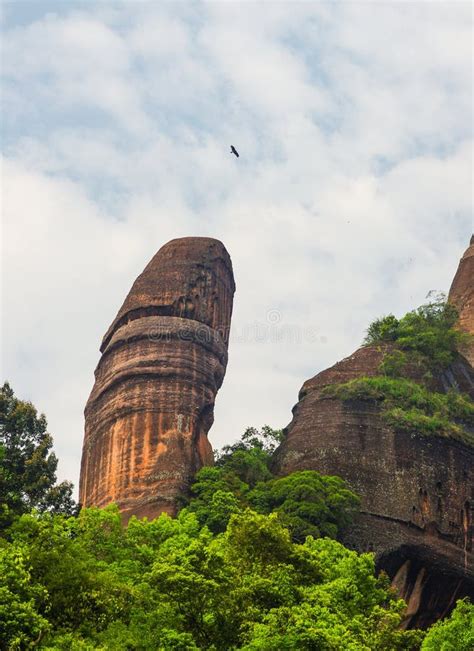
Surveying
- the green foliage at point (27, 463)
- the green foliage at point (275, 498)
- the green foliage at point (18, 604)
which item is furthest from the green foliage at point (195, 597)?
the green foliage at point (275, 498)

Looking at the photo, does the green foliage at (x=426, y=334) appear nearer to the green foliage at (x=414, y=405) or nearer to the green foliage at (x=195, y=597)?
the green foliage at (x=414, y=405)

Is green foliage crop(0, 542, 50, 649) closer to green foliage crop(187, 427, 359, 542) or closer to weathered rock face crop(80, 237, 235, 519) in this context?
green foliage crop(187, 427, 359, 542)

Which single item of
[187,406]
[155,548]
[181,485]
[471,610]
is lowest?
[471,610]

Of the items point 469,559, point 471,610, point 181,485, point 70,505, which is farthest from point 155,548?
point 469,559

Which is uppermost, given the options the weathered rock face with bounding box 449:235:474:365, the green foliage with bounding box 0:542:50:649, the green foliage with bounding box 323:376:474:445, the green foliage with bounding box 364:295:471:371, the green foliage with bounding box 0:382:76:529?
the weathered rock face with bounding box 449:235:474:365

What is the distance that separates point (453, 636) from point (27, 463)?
15192 millimetres

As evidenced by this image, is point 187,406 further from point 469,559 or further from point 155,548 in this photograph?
point 155,548

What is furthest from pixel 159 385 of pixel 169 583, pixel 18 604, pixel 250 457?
pixel 18 604

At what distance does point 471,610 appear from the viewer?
32.8 meters

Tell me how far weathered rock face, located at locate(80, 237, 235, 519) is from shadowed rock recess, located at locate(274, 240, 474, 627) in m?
3.89

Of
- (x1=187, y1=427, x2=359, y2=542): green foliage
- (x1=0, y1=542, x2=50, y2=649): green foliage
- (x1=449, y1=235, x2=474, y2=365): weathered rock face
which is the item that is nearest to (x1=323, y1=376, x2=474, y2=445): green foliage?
(x1=187, y1=427, x2=359, y2=542): green foliage

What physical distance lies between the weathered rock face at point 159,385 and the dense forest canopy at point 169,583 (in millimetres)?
5778

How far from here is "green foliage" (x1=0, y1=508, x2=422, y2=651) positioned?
89.3 ft

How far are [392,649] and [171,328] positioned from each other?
79.8 ft
